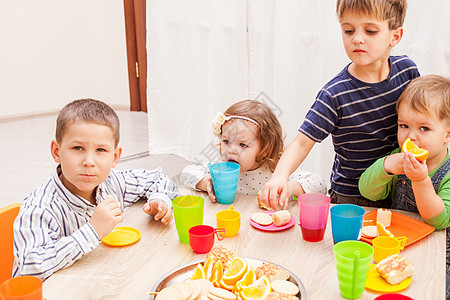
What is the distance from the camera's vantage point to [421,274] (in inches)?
41.4

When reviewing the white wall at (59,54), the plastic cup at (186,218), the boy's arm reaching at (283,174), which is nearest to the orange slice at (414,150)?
the boy's arm reaching at (283,174)

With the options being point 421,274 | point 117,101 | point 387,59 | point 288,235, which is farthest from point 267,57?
point 117,101

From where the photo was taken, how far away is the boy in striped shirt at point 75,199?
44.8 inches

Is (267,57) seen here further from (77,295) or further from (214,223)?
(77,295)

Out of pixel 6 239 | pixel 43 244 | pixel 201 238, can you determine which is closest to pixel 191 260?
pixel 201 238

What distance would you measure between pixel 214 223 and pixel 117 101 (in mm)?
4901

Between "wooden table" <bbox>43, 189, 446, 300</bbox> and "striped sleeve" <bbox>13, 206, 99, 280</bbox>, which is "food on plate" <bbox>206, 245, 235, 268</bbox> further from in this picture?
"striped sleeve" <bbox>13, 206, 99, 280</bbox>

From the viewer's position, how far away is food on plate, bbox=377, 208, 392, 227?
4.27 feet

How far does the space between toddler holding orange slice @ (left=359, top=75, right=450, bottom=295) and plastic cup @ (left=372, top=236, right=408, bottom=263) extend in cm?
22

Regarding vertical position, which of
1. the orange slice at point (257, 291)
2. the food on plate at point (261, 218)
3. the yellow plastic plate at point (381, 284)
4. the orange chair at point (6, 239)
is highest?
the orange slice at point (257, 291)

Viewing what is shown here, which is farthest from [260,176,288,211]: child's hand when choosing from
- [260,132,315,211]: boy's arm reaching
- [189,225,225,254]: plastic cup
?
[189,225,225,254]: plastic cup

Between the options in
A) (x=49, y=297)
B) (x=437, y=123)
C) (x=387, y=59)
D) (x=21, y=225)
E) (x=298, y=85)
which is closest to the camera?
(x=49, y=297)

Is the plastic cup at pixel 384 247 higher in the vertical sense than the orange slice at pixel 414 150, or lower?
lower

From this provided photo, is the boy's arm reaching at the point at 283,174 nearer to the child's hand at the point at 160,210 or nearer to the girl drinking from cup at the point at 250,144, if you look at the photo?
the girl drinking from cup at the point at 250,144
